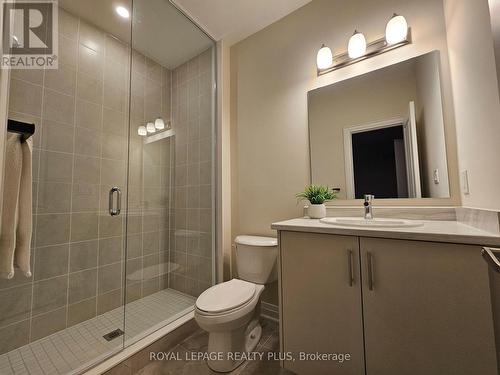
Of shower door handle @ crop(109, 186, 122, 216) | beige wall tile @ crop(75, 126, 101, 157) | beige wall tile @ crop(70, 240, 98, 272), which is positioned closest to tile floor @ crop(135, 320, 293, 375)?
beige wall tile @ crop(70, 240, 98, 272)

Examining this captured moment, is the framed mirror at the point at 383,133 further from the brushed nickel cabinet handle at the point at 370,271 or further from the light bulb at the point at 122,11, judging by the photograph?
the light bulb at the point at 122,11

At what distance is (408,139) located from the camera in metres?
1.32

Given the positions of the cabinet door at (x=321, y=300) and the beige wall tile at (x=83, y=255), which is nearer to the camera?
the cabinet door at (x=321, y=300)

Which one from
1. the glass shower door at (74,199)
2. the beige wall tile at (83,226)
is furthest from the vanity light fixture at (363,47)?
the beige wall tile at (83,226)

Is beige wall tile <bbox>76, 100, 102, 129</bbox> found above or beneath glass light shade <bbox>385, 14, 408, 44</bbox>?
beneath

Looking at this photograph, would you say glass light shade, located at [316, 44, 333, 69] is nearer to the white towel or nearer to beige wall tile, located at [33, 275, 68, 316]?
the white towel

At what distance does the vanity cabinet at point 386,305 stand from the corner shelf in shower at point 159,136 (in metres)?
1.58

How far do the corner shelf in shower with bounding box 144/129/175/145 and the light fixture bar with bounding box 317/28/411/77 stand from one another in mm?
1457

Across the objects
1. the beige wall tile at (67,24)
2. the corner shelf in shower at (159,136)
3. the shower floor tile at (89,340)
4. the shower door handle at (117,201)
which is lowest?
the shower floor tile at (89,340)

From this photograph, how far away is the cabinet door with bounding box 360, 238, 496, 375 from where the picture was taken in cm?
74

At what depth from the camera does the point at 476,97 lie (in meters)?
0.92

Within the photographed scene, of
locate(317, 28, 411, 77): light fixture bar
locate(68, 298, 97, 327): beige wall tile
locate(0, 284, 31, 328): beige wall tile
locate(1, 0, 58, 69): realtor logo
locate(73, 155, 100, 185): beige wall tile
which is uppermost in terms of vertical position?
locate(1, 0, 58, 69): realtor logo

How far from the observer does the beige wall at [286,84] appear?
132 centimetres

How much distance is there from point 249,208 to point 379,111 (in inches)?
48.9
